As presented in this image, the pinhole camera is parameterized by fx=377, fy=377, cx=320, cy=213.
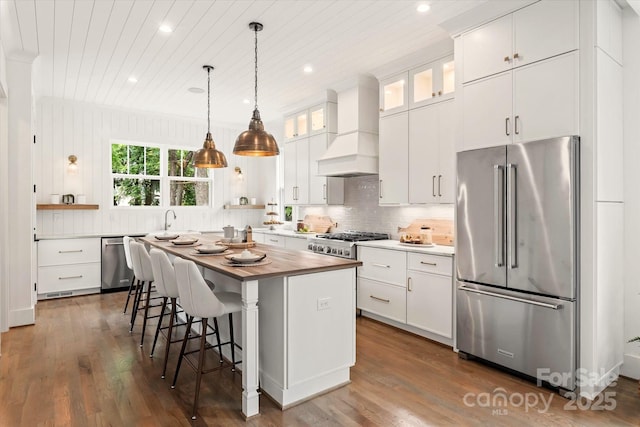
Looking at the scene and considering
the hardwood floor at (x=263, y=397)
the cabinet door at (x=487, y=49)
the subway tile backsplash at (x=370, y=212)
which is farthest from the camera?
the subway tile backsplash at (x=370, y=212)

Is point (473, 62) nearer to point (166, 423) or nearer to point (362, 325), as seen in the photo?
point (362, 325)

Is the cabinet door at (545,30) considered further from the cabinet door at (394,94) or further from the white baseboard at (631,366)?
the white baseboard at (631,366)

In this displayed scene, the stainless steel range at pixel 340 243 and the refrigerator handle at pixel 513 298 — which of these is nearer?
the refrigerator handle at pixel 513 298

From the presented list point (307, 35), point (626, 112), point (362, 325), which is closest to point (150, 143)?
point (307, 35)

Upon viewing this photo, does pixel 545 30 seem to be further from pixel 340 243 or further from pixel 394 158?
pixel 340 243

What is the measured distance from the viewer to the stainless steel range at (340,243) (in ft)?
14.9

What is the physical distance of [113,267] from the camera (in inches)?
227

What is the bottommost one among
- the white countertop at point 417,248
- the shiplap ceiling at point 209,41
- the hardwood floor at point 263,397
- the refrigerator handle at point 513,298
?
the hardwood floor at point 263,397

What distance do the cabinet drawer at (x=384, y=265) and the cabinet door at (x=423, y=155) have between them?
669 mm

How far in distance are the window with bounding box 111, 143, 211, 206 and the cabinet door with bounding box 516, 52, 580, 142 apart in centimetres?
570

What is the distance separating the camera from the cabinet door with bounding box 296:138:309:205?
5.85 metres

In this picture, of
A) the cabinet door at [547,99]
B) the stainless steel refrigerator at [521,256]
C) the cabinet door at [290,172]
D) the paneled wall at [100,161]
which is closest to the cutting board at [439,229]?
the stainless steel refrigerator at [521,256]

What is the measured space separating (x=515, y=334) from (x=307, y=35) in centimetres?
314

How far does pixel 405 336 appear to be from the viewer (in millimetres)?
3867
